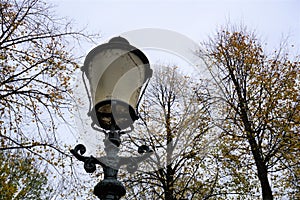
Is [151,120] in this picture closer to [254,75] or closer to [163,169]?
[163,169]

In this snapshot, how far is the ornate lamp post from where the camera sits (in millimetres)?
3439

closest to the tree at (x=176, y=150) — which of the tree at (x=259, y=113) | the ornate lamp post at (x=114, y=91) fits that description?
the tree at (x=259, y=113)

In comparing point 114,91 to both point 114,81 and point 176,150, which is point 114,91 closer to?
point 114,81

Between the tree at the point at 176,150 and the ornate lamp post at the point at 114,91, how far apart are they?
1013 cm

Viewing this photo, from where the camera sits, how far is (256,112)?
13477 mm

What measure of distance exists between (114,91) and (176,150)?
12305 millimetres

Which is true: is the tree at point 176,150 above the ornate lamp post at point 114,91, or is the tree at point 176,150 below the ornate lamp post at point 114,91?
above

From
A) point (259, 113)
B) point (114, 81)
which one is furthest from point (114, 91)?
point (259, 113)

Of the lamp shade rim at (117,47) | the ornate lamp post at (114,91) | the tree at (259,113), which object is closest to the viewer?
the ornate lamp post at (114,91)

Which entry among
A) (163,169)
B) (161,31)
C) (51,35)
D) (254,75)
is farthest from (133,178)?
(161,31)

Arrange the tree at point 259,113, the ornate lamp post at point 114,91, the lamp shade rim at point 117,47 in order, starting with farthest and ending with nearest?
the tree at point 259,113 < the lamp shade rim at point 117,47 < the ornate lamp post at point 114,91

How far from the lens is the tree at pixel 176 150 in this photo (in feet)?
45.9

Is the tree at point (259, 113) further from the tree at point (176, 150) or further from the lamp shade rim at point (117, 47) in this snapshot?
the lamp shade rim at point (117, 47)

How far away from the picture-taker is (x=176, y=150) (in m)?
15.4
